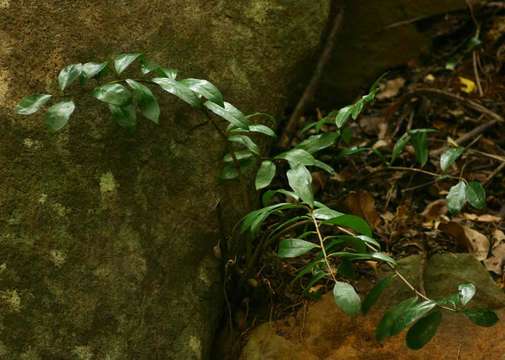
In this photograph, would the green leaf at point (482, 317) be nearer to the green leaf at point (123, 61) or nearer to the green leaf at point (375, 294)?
the green leaf at point (375, 294)

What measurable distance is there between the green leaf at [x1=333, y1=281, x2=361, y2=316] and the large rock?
1.48ft

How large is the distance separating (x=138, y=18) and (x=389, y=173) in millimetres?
1109

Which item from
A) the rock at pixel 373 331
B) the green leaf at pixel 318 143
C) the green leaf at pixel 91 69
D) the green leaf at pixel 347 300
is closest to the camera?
the green leaf at pixel 347 300

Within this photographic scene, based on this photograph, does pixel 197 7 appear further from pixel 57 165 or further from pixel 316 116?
pixel 316 116

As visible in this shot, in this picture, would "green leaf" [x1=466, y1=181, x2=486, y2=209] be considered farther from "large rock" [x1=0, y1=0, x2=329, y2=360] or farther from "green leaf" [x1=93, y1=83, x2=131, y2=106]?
"green leaf" [x1=93, y1=83, x2=131, y2=106]

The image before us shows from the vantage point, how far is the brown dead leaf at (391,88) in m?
2.96

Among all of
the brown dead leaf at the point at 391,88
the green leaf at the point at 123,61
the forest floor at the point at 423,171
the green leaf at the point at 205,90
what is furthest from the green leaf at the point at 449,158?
the brown dead leaf at the point at 391,88

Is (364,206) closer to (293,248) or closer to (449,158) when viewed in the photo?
(449,158)

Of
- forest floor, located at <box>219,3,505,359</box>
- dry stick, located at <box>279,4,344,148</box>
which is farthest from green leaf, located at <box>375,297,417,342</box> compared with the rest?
dry stick, located at <box>279,4,344,148</box>

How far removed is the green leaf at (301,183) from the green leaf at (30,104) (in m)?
0.61

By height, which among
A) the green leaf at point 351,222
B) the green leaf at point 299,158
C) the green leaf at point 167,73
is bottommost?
the green leaf at point 351,222

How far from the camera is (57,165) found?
1.68 m

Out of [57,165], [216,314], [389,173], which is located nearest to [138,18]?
[57,165]

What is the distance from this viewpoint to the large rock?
1595 millimetres
